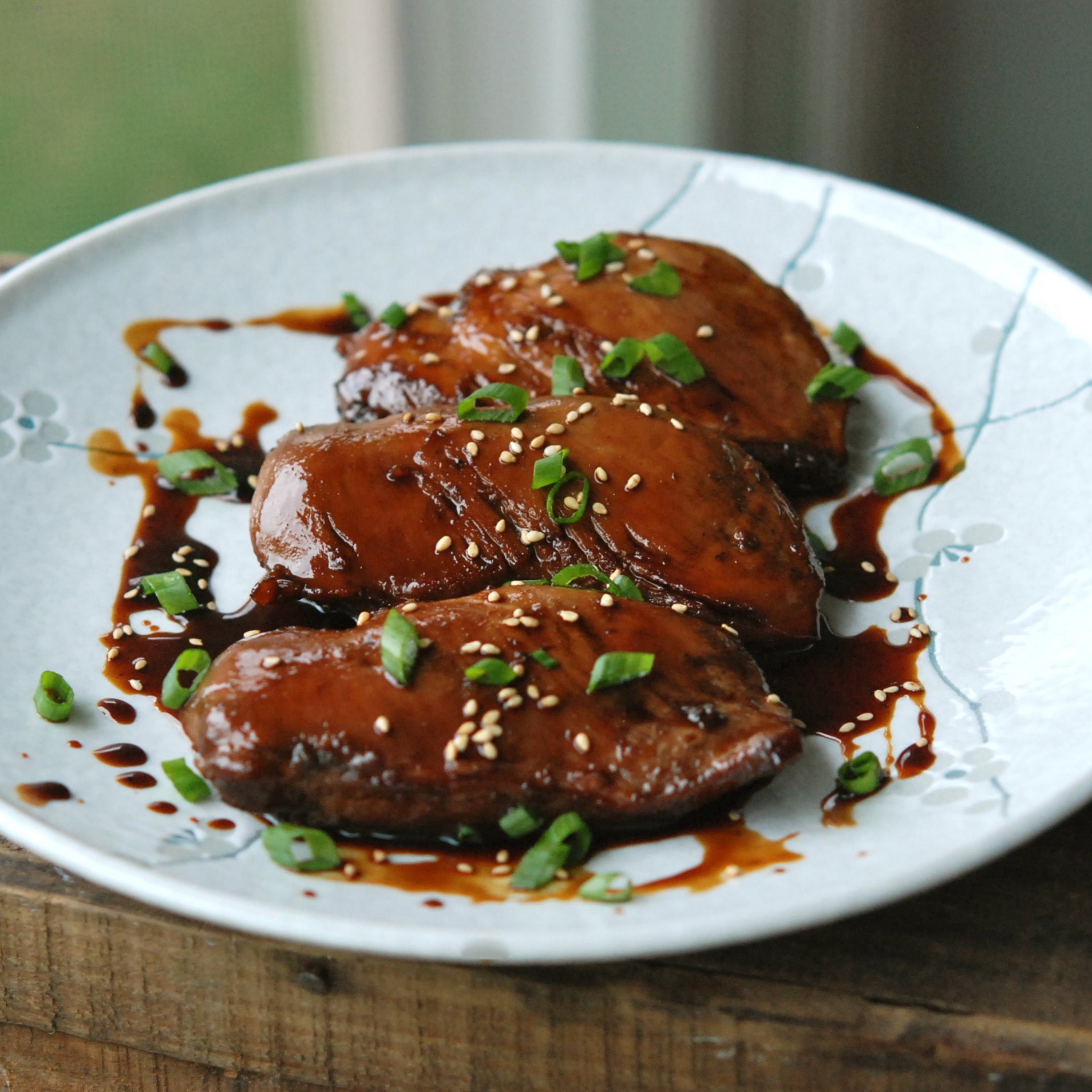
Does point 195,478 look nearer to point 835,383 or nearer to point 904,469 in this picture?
point 835,383

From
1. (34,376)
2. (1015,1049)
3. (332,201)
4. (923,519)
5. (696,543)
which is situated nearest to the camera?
(1015,1049)

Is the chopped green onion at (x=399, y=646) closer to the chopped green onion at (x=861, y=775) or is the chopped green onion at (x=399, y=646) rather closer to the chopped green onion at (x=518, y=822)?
the chopped green onion at (x=518, y=822)

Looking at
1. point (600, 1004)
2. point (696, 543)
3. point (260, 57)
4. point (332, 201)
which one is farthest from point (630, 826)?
point (260, 57)

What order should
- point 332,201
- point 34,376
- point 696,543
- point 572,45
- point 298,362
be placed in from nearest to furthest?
point 696,543 < point 34,376 < point 298,362 < point 332,201 < point 572,45

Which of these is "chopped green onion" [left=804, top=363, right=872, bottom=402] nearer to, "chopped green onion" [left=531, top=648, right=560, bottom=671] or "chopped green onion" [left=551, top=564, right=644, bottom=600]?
"chopped green onion" [left=551, top=564, right=644, bottom=600]

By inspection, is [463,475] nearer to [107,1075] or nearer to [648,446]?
[648,446]

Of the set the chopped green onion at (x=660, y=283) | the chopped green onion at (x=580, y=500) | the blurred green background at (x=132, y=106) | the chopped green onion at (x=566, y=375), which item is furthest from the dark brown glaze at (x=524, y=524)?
the blurred green background at (x=132, y=106)
